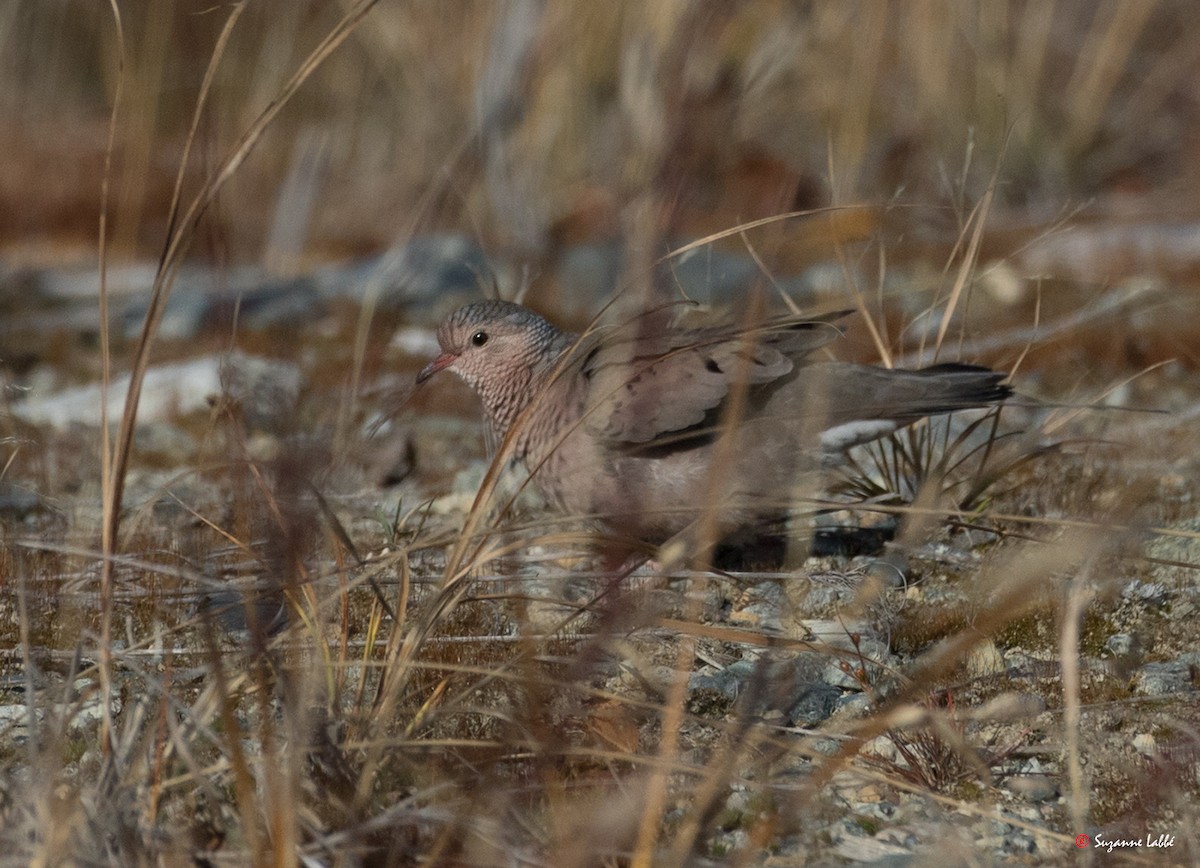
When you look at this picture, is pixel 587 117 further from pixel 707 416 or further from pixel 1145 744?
pixel 1145 744

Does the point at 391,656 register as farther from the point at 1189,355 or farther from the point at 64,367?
the point at 64,367

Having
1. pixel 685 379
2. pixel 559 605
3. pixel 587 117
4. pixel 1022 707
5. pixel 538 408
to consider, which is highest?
pixel 587 117

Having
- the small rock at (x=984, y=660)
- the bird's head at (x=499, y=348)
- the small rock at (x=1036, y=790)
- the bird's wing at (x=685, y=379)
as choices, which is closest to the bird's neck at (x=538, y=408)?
the bird's head at (x=499, y=348)

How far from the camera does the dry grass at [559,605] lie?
1.99 m

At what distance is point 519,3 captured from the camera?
22.0 feet

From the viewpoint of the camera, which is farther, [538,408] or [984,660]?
[538,408]

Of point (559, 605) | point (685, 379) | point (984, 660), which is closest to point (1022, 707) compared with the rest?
point (984, 660)

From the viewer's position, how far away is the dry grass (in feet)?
6.53

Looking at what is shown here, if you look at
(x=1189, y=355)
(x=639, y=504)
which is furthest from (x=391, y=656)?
(x=1189, y=355)

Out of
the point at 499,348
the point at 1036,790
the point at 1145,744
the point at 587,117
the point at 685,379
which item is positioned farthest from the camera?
the point at 587,117

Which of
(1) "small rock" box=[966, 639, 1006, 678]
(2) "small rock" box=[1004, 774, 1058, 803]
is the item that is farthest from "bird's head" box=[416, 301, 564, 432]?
(2) "small rock" box=[1004, 774, 1058, 803]

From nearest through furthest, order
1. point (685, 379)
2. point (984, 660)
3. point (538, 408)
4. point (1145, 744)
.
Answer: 1. point (1145, 744)
2. point (984, 660)
3. point (538, 408)
4. point (685, 379)

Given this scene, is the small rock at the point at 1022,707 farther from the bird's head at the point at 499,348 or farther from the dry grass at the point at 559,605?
the bird's head at the point at 499,348

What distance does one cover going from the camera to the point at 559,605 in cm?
322
